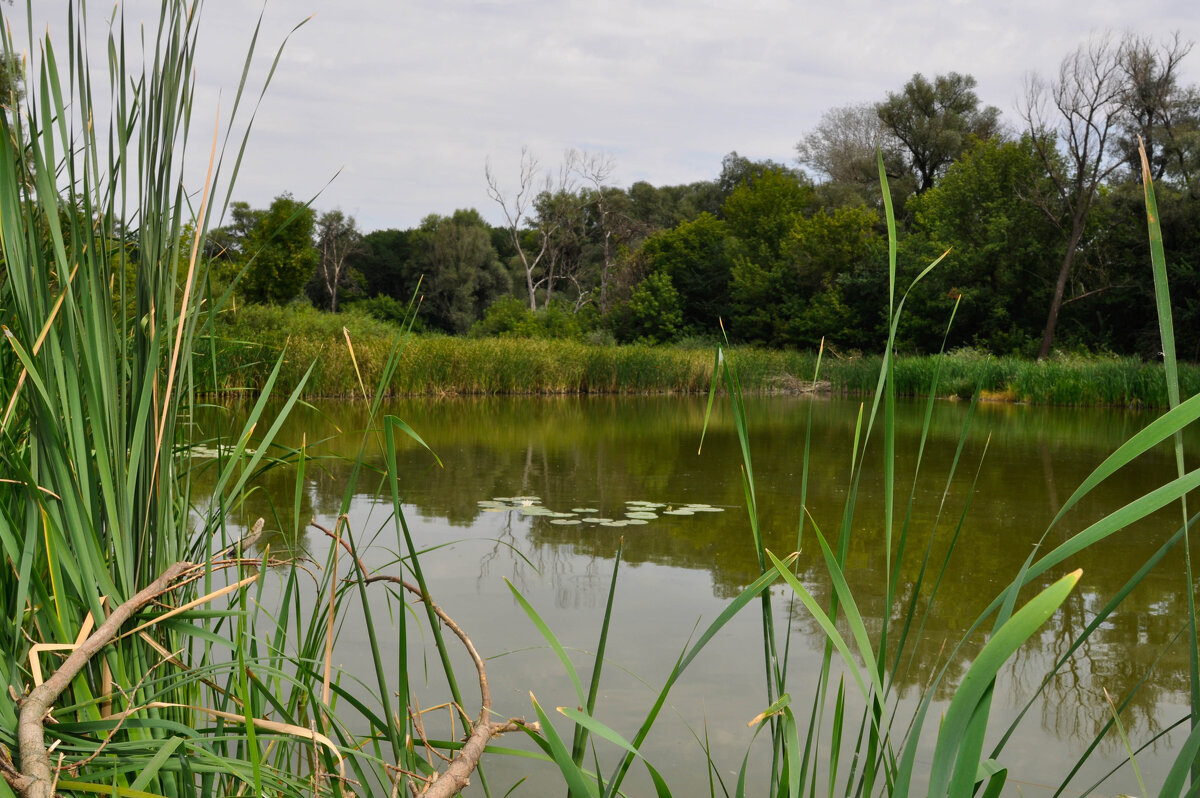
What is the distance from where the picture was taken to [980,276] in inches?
786

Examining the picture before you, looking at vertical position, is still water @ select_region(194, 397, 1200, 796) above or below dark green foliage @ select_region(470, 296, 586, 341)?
below

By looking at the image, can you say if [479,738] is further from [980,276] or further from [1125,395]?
[980,276]

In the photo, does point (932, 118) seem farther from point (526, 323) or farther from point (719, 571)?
point (719, 571)

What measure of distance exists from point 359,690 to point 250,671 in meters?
0.93

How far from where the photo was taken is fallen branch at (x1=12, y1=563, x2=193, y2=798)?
23.0 inches

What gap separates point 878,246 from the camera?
20625 mm

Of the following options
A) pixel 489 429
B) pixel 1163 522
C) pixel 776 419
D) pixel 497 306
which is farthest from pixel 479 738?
pixel 497 306

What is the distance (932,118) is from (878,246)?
808 cm

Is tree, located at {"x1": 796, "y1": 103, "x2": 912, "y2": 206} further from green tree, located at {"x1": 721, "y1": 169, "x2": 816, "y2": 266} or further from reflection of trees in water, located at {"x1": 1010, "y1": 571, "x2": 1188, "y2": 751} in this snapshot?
reflection of trees in water, located at {"x1": 1010, "y1": 571, "x2": 1188, "y2": 751}

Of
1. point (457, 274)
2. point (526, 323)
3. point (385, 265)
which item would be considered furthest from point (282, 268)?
point (385, 265)

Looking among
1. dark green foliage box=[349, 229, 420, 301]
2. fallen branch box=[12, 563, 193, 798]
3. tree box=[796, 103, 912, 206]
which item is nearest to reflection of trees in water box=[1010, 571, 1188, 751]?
fallen branch box=[12, 563, 193, 798]

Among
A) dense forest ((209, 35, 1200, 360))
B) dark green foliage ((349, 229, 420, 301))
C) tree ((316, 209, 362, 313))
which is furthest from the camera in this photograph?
dark green foliage ((349, 229, 420, 301))

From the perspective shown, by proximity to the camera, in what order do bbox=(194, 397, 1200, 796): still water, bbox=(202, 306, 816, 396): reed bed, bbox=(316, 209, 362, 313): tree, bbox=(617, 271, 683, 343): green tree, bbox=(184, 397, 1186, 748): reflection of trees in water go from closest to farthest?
bbox=(194, 397, 1200, 796): still water → bbox=(184, 397, 1186, 748): reflection of trees in water → bbox=(202, 306, 816, 396): reed bed → bbox=(617, 271, 683, 343): green tree → bbox=(316, 209, 362, 313): tree

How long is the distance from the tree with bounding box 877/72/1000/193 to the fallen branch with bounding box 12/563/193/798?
27.7 m
